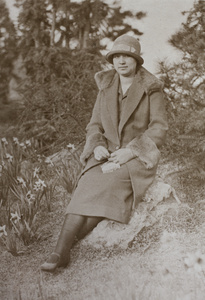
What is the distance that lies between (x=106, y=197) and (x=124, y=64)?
82cm

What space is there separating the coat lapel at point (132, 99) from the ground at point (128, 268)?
65 cm

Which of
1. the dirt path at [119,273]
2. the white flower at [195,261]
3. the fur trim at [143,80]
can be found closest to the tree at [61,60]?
the fur trim at [143,80]

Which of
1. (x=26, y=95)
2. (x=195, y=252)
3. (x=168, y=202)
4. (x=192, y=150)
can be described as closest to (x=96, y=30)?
(x=26, y=95)

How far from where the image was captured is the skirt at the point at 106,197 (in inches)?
87.9

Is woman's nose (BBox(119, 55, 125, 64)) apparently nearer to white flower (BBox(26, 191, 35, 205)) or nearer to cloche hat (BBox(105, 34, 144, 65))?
cloche hat (BBox(105, 34, 144, 65))

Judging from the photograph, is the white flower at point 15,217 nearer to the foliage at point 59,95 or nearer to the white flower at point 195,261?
the foliage at point 59,95

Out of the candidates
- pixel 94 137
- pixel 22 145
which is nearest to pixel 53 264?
pixel 94 137

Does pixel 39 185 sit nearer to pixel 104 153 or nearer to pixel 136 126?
pixel 104 153

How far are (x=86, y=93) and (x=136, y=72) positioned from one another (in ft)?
2.82

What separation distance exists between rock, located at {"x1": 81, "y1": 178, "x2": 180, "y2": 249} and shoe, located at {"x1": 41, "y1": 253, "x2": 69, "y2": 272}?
0.19m

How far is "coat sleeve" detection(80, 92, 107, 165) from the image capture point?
2439 millimetres

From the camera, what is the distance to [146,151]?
90.0 inches

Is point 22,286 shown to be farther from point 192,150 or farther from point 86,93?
point 86,93

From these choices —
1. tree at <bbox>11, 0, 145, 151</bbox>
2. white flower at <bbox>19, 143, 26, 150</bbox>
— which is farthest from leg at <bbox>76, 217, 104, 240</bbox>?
white flower at <bbox>19, 143, 26, 150</bbox>
